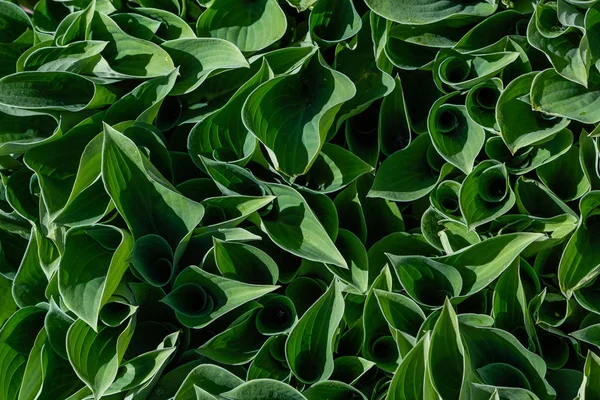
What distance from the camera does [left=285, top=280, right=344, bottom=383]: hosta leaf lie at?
127 centimetres

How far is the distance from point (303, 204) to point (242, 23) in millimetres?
485

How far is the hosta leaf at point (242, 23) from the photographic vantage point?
4.91ft

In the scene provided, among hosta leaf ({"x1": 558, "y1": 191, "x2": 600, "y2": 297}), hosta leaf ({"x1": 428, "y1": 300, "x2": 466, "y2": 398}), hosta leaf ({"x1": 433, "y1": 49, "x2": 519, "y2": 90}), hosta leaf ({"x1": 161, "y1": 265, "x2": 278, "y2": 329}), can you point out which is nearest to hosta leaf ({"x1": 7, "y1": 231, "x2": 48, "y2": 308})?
hosta leaf ({"x1": 161, "y1": 265, "x2": 278, "y2": 329})

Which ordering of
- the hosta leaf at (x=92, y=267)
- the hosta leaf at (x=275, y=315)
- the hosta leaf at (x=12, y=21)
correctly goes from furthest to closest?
the hosta leaf at (x=12, y=21) → the hosta leaf at (x=275, y=315) → the hosta leaf at (x=92, y=267)

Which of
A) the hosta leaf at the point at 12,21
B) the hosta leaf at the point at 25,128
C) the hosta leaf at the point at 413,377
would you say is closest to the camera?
the hosta leaf at the point at 413,377

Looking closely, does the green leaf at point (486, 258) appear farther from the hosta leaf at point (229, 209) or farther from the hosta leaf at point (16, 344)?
the hosta leaf at point (16, 344)

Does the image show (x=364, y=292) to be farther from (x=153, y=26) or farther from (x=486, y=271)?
(x=153, y=26)

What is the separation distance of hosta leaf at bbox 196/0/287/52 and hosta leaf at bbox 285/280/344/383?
2.00 ft

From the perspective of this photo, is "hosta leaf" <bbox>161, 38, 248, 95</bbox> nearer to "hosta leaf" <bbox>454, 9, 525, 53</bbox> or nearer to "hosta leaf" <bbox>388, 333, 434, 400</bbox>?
"hosta leaf" <bbox>454, 9, 525, 53</bbox>

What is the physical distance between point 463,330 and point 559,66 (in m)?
0.57

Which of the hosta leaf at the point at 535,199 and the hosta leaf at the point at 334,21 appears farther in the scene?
the hosta leaf at the point at 334,21

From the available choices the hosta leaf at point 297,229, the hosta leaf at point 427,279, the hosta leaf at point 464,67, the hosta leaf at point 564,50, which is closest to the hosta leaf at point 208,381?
the hosta leaf at point 297,229

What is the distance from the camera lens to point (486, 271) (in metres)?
1.29

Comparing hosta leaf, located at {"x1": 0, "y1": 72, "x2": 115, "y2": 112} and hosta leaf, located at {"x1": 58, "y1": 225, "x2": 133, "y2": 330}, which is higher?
hosta leaf, located at {"x1": 0, "y1": 72, "x2": 115, "y2": 112}
